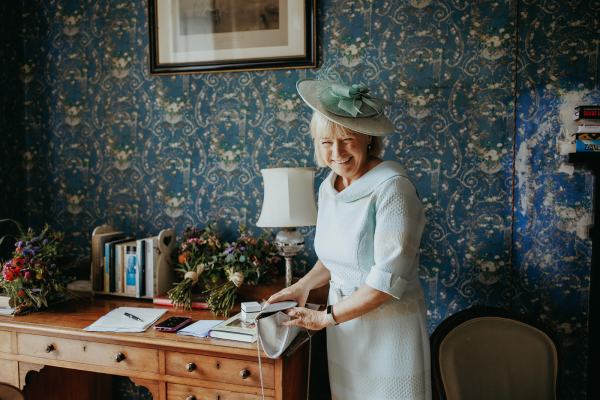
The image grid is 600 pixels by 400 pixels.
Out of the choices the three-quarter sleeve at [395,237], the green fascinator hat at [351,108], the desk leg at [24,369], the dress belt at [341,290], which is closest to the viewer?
the three-quarter sleeve at [395,237]

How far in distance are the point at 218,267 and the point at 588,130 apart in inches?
65.5

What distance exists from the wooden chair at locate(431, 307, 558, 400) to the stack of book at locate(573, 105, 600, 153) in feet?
2.38

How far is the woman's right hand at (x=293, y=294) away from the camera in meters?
1.73

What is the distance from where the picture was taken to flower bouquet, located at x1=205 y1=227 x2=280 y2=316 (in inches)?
78.7

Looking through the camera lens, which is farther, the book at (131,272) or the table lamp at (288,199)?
the book at (131,272)

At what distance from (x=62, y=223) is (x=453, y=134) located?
7.33 feet

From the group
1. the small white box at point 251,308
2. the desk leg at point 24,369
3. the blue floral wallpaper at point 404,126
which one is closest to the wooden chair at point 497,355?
the blue floral wallpaper at point 404,126

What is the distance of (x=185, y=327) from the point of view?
5.99 ft

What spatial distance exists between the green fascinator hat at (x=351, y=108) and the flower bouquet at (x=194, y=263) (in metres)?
0.94

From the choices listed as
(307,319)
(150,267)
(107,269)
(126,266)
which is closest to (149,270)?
(150,267)

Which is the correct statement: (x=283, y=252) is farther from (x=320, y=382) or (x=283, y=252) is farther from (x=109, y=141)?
(x=109, y=141)

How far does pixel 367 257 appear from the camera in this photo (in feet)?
5.25

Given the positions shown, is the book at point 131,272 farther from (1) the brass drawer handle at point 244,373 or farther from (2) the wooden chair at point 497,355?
(2) the wooden chair at point 497,355

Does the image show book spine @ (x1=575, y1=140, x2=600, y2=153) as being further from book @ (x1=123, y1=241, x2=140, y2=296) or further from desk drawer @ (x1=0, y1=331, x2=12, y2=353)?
desk drawer @ (x1=0, y1=331, x2=12, y2=353)
